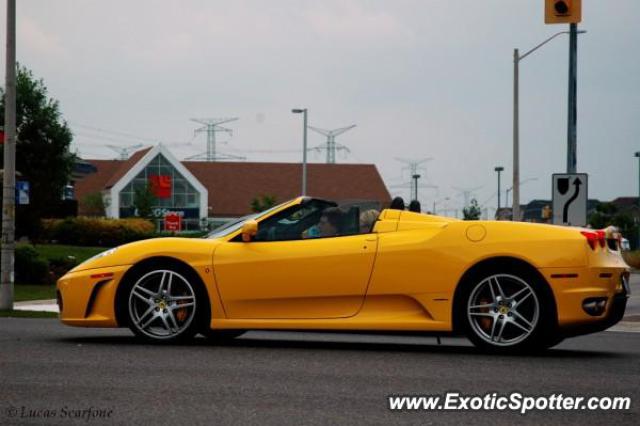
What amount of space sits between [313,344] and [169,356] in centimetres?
195

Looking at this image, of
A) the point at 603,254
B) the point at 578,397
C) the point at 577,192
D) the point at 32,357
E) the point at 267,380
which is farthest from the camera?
the point at 577,192

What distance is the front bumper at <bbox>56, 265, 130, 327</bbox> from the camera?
10.2 meters

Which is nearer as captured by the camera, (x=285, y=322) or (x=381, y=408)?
(x=381, y=408)

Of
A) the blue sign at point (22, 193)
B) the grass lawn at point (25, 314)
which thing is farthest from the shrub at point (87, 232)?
the grass lawn at point (25, 314)

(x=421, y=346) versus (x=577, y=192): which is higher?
(x=577, y=192)

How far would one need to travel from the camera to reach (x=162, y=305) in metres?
10.1

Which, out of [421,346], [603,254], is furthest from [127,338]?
[603,254]

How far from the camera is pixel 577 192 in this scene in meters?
20.9

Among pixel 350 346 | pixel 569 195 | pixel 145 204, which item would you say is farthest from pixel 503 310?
pixel 145 204

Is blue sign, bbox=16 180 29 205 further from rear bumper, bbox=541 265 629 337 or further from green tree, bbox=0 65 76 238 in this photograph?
green tree, bbox=0 65 76 238

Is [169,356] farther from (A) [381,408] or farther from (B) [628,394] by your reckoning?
(B) [628,394]

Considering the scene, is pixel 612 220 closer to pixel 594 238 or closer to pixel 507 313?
pixel 594 238

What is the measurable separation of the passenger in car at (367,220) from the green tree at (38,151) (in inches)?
1457

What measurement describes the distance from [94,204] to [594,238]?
93.8 m
